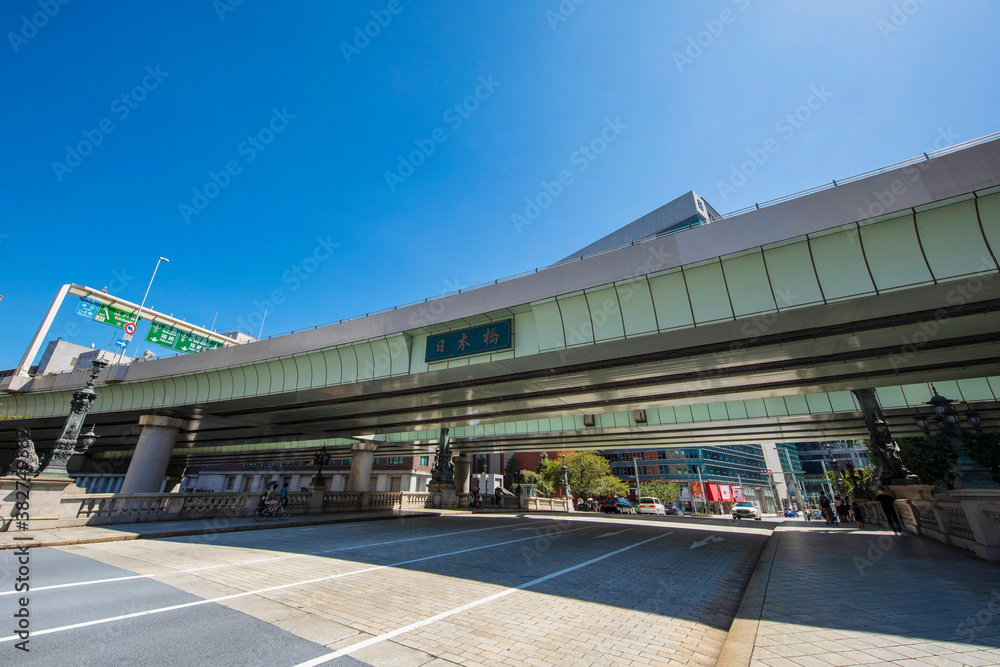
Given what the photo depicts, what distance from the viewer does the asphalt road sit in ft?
13.6

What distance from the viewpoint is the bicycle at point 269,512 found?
18375 mm

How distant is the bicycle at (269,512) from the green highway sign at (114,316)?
14479 millimetres

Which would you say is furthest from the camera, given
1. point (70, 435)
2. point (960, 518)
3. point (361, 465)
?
point (361, 465)

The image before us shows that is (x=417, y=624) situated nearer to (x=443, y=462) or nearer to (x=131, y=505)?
(x=131, y=505)

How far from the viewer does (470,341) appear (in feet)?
47.3

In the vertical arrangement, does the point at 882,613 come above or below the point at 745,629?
above

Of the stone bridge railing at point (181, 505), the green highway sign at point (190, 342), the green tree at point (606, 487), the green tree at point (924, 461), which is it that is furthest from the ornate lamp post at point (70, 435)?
the green tree at point (606, 487)

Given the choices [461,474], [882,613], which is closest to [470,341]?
[882,613]

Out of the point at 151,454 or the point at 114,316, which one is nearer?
the point at 151,454

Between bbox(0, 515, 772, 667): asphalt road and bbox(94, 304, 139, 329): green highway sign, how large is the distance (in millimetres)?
18581

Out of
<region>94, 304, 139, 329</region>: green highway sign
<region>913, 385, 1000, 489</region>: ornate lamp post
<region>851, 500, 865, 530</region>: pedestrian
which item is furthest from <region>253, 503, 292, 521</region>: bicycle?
<region>851, 500, 865, 530</region>: pedestrian

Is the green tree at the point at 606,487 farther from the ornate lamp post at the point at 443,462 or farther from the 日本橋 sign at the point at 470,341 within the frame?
the 日本橋 sign at the point at 470,341

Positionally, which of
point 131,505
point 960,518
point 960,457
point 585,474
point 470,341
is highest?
point 470,341

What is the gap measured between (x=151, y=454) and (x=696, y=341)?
2765 cm
